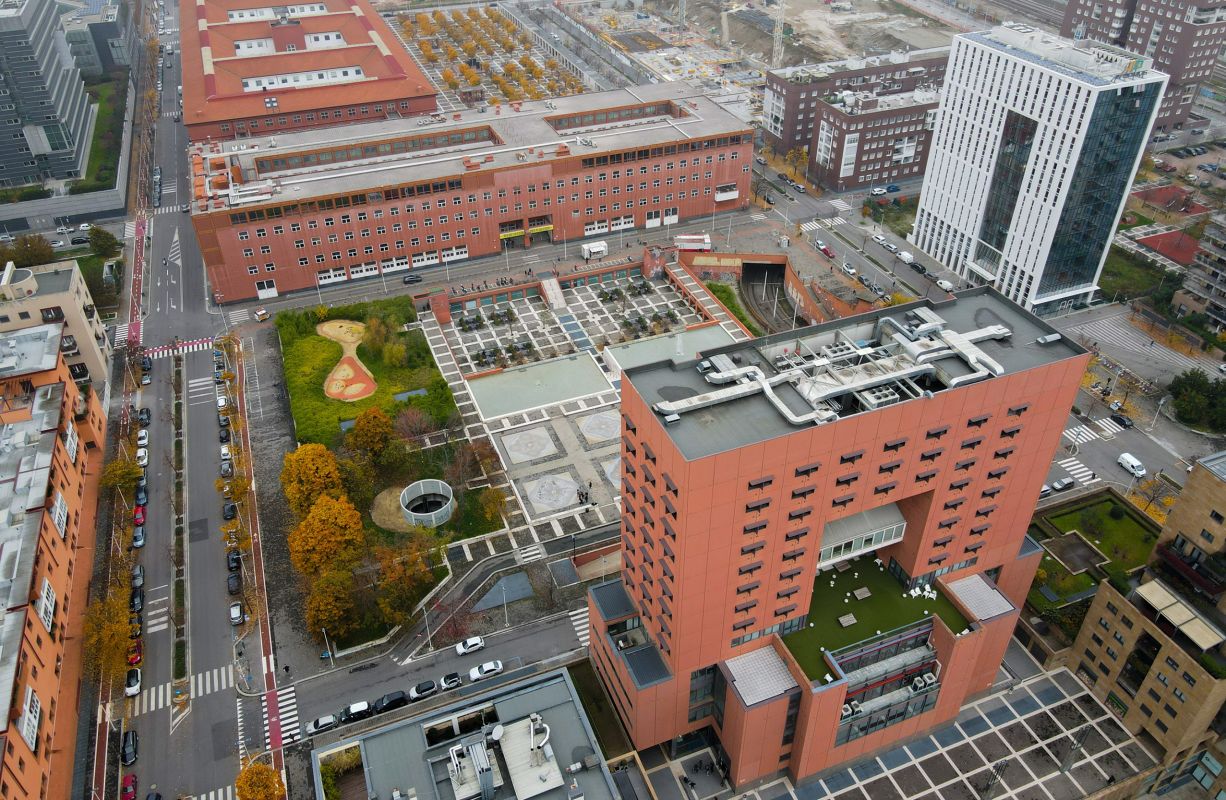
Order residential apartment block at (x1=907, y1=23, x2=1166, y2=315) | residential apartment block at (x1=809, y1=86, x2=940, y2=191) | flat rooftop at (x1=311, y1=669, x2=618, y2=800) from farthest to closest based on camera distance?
1. residential apartment block at (x1=809, y1=86, x2=940, y2=191)
2. residential apartment block at (x1=907, y1=23, x2=1166, y2=315)
3. flat rooftop at (x1=311, y1=669, x2=618, y2=800)

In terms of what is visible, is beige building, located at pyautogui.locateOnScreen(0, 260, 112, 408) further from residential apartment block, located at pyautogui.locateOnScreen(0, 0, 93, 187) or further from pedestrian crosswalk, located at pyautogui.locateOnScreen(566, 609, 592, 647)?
pedestrian crosswalk, located at pyautogui.locateOnScreen(566, 609, 592, 647)

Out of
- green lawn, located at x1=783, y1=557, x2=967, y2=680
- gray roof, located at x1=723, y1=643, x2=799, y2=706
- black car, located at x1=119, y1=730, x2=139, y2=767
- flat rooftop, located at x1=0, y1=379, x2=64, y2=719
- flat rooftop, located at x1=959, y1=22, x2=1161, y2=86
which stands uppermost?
flat rooftop, located at x1=959, y1=22, x2=1161, y2=86

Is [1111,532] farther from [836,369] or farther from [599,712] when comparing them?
[599,712]

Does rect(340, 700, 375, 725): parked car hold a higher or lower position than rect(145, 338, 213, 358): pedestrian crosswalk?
lower

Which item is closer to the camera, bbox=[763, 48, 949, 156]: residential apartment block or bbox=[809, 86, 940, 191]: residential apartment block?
bbox=[809, 86, 940, 191]: residential apartment block

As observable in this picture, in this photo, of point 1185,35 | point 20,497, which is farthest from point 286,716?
point 1185,35

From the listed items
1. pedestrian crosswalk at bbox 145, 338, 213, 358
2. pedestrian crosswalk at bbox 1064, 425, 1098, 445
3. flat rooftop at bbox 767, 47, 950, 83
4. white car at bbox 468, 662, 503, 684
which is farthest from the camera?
flat rooftop at bbox 767, 47, 950, 83

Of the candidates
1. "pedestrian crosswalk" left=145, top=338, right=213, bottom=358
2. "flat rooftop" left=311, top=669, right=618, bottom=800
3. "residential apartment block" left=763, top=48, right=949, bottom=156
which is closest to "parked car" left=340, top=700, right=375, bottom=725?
"flat rooftop" left=311, top=669, right=618, bottom=800

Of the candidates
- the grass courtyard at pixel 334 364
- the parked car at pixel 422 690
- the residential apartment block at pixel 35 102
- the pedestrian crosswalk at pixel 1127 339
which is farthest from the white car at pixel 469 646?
the residential apartment block at pixel 35 102
